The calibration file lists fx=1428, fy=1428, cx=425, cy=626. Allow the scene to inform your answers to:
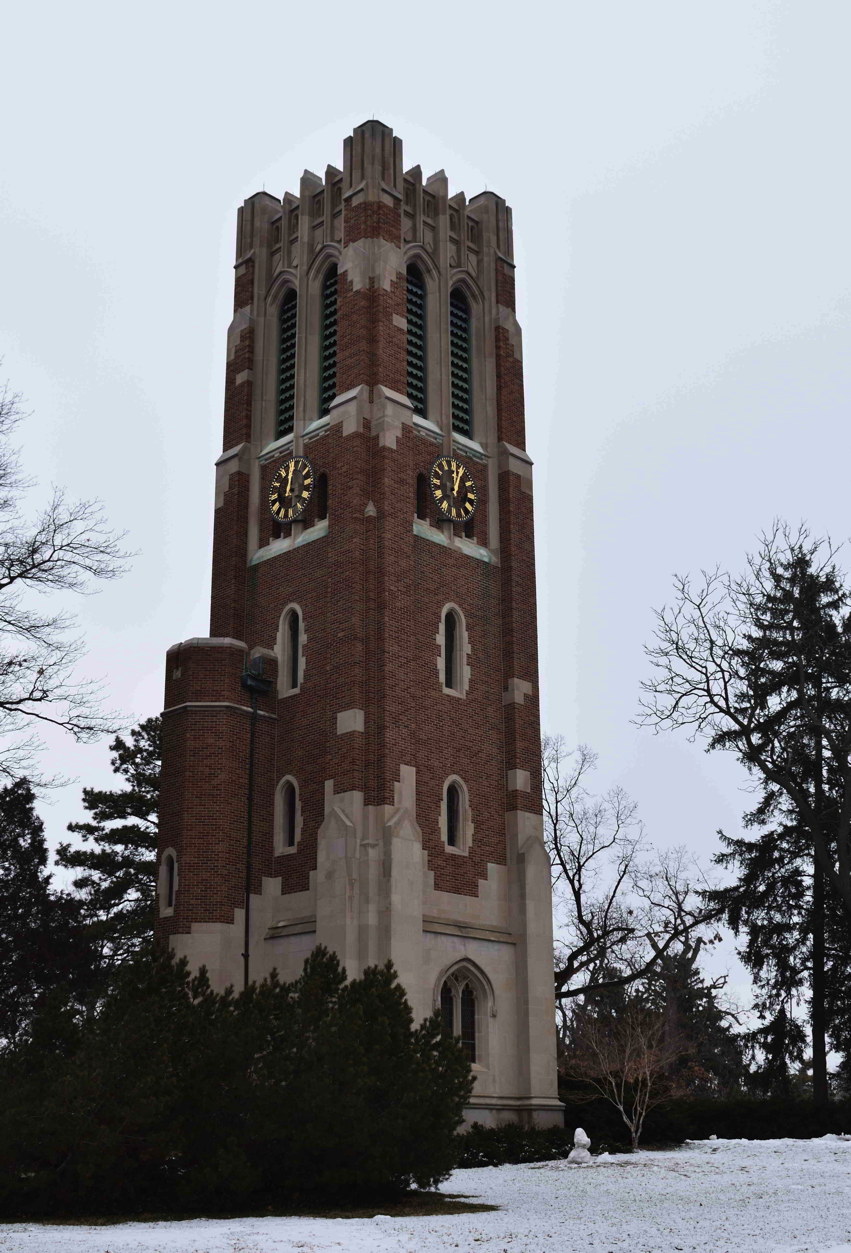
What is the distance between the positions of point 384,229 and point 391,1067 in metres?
24.4

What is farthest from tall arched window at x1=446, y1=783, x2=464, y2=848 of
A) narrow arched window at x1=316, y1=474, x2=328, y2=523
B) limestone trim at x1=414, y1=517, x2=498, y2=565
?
narrow arched window at x1=316, y1=474, x2=328, y2=523

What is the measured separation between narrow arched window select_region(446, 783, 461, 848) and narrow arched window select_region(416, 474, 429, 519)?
23.5ft

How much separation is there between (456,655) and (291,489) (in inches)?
240

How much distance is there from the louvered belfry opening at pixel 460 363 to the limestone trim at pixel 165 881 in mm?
13775

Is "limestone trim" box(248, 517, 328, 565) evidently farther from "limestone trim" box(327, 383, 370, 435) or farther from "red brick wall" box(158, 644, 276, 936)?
"red brick wall" box(158, 644, 276, 936)

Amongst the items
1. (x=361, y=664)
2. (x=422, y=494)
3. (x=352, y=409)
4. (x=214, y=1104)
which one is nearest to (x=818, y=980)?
(x=361, y=664)

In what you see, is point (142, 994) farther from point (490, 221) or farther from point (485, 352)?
point (490, 221)

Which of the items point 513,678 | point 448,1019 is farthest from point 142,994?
point 513,678

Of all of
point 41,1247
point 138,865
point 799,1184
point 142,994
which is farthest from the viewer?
point 138,865

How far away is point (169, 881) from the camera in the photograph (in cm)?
3312

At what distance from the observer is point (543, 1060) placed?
33.6m

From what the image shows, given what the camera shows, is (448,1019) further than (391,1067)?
Yes

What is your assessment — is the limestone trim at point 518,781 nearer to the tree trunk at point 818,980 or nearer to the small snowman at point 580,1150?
the small snowman at point 580,1150

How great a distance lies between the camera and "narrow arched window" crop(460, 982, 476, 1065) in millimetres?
33125
